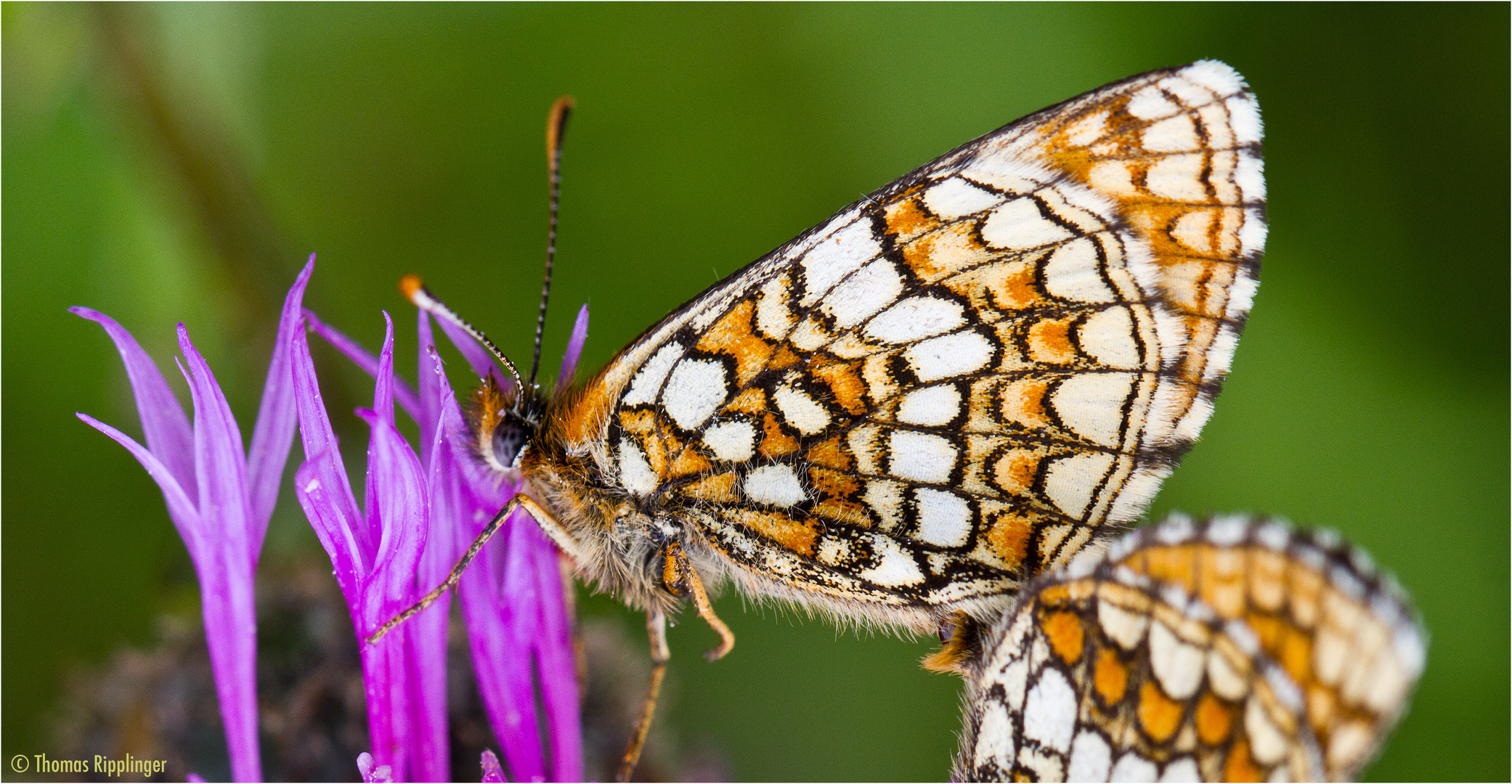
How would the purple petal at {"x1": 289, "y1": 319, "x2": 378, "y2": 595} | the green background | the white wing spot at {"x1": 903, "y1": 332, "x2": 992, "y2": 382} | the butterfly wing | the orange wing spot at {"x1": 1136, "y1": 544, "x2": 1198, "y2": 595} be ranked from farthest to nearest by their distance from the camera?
the green background, the white wing spot at {"x1": 903, "y1": 332, "x2": 992, "y2": 382}, the purple petal at {"x1": 289, "y1": 319, "x2": 378, "y2": 595}, the orange wing spot at {"x1": 1136, "y1": 544, "x2": 1198, "y2": 595}, the butterfly wing

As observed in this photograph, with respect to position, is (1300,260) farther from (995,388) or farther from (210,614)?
(210,614)

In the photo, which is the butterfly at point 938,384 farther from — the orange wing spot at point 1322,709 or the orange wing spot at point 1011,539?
the orange wing spot at point 1322,709

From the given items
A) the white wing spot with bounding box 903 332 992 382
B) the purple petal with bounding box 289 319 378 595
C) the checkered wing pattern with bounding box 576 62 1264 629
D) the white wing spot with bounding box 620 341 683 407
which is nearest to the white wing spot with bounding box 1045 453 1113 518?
the checkered wing pattern with bounding box 576 62 1264 629

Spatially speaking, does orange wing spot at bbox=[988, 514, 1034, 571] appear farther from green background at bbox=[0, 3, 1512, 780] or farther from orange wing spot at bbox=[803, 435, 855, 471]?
green background at bbox=[0, 3, 1512, 780]

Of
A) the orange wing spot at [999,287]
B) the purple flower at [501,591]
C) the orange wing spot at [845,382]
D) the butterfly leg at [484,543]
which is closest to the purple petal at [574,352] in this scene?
the purple flower at [501,591]

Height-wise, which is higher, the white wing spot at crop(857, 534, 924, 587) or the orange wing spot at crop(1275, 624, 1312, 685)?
the white wing spot at crop(857, 534, 924, 587)

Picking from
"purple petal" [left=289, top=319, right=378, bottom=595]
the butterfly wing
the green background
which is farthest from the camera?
the green background
